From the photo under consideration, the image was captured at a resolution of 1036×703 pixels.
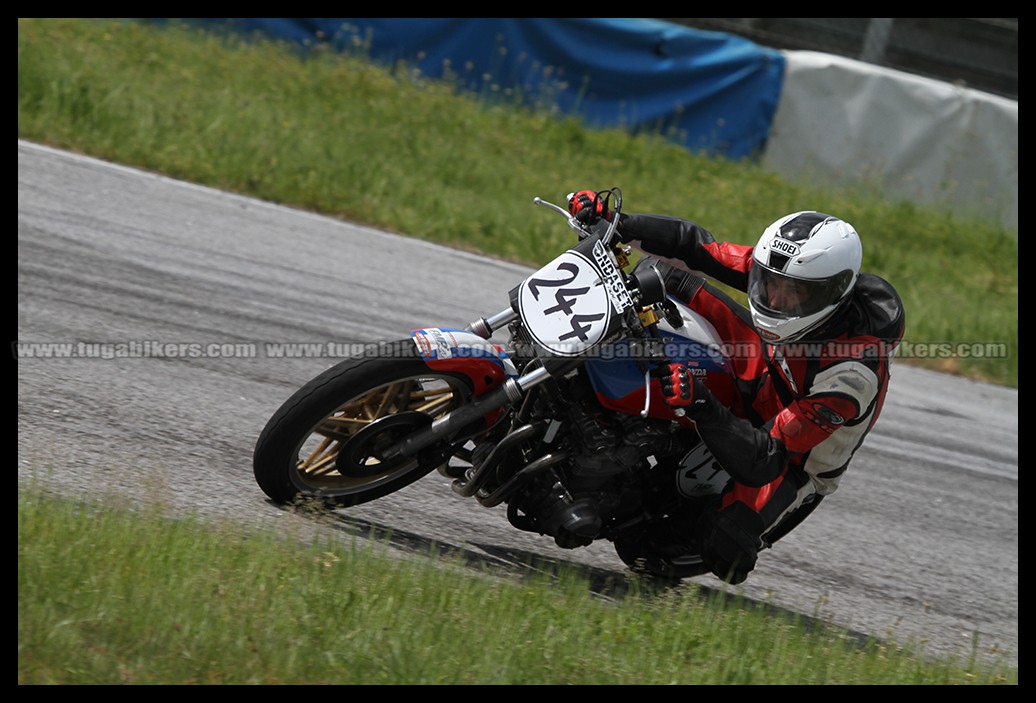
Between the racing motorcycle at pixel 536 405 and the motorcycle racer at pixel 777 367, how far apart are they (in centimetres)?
17

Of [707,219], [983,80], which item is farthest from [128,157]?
[983,80]

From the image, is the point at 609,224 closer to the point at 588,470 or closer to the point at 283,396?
the point at 588,470

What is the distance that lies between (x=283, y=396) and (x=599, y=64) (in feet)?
28.9

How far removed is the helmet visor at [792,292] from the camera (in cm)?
402

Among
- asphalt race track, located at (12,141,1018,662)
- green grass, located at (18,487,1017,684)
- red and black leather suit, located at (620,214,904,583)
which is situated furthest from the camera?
asphalt race track, located at (12,141,1018,662)

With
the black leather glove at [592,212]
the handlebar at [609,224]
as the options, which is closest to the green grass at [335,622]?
the handlebar at [609,224]

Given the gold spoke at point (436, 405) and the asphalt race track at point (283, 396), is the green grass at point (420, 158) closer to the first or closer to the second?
the asphalt race track at point (283, 396)

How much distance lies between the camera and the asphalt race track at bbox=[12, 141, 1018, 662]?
4.69 metres

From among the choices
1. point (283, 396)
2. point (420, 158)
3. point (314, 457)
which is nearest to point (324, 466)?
point (314, 457)

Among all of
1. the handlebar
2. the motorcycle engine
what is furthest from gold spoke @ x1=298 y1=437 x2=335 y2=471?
the handlebar

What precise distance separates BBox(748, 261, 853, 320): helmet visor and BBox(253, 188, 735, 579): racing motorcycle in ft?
0.91

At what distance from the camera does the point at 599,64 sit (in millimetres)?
13438

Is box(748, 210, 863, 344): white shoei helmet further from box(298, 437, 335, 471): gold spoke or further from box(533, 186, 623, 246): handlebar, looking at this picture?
box(298, 437, 335, 471): gold spoke

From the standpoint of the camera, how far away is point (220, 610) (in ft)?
10.5
